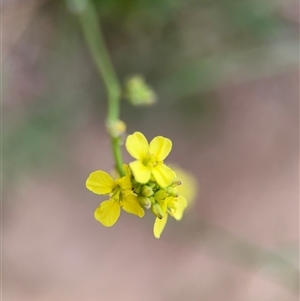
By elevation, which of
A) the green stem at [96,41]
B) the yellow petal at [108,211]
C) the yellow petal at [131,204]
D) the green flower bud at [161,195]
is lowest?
the yellow petal at [108,211]

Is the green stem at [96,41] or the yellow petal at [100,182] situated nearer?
the yellow petal at [100,182]

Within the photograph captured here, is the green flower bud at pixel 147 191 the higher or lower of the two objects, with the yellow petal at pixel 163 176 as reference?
lower

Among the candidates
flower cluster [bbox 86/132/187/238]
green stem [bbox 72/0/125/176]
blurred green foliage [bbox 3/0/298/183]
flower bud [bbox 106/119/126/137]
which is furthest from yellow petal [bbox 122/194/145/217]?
blurred green foliage [bbox 3/0/298/183]

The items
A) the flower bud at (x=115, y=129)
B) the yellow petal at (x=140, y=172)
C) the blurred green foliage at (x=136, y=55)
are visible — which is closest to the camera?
the yellow petal at (x=140, y=172)

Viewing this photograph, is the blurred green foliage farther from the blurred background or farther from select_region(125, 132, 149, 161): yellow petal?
select_region(125, 132, 149, 161): yellow petal

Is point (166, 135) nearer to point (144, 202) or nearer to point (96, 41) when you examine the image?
point (96, 41)

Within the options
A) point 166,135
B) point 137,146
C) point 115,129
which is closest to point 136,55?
point 166,135

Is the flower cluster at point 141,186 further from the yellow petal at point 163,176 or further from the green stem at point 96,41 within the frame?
the green stem at point 96,41

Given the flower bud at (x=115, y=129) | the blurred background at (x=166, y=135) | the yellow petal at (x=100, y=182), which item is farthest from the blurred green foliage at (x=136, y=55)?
the yellow petal at (x=100, y=182)
